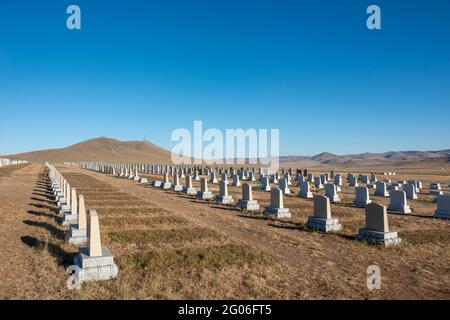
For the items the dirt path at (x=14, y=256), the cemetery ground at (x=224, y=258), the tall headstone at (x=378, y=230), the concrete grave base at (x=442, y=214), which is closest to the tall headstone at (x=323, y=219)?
the cemetery ground at (x=224, y=258)

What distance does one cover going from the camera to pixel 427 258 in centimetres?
869

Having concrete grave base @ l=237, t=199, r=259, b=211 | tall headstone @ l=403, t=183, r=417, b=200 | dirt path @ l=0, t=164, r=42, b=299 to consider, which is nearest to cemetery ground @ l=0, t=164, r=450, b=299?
dirt path @ l=0, t=164, r=42, b=299

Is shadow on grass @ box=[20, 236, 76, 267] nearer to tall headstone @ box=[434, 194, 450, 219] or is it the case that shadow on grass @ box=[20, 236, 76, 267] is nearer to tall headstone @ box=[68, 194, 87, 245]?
tall headstone @ box=[68, 194, 87, 245]

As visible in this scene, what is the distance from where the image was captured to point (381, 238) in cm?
994

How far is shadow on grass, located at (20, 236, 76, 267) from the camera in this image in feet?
25.4

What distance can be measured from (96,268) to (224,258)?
2.79 meters

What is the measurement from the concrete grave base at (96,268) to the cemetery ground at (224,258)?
0.71 ft

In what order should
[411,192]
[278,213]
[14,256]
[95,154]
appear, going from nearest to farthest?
[14,256] → [278,213] → [411,192] → [95,154]

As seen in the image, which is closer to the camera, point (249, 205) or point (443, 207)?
point (443, 207)

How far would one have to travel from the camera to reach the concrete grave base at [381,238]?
32.4 ft

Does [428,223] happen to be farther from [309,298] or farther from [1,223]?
[1,223]

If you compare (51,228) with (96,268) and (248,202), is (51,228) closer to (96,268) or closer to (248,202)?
(96,268)

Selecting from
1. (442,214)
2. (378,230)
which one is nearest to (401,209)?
(442,214)

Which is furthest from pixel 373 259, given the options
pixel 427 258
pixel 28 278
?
pixel 28 278
